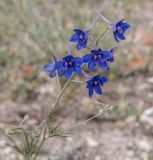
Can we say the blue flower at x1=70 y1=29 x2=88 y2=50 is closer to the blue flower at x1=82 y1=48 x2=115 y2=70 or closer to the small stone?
the blue flower at x1=82 y1=48 x2=115 y2=70

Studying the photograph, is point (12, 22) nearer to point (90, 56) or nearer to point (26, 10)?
point (26, 10)

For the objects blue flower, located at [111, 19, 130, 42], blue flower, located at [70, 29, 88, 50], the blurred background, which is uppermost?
blue flower, located at [111, 19, 130, 42]

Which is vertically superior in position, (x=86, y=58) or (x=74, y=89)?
(x=86, y=58)

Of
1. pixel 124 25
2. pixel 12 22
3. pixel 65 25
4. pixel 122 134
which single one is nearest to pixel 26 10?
pixel 12 22

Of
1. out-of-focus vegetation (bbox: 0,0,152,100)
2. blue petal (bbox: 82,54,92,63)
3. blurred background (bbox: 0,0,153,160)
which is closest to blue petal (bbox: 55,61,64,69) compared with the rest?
blue petal (bbox: 82,54,92,63)

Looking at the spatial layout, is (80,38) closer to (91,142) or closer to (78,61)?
(78,61)

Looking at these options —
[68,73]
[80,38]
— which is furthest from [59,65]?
[80,38]

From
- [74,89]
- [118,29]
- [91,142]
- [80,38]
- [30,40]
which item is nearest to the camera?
[80,38]
